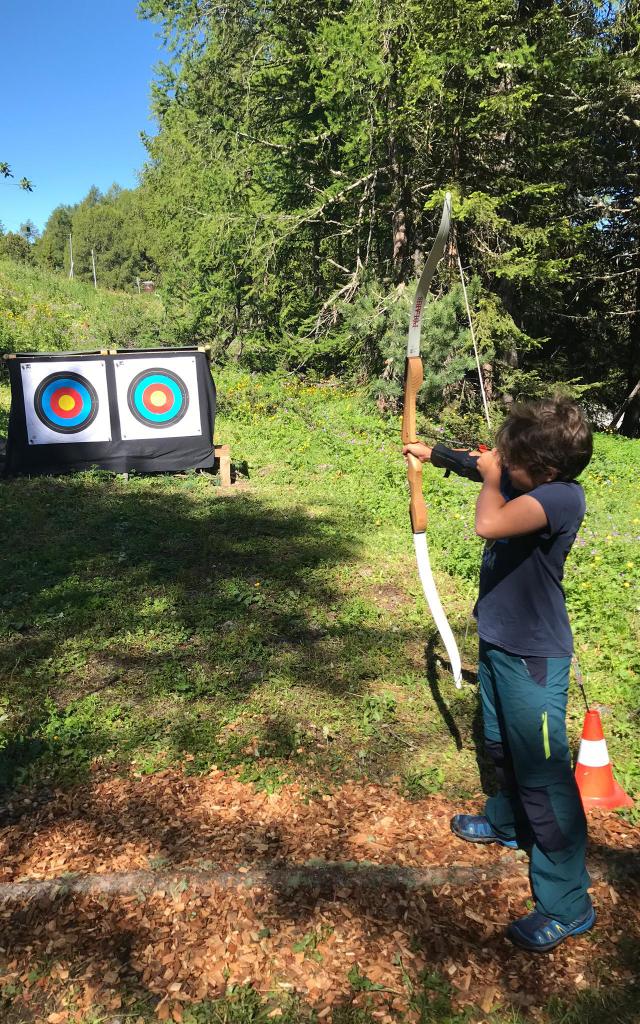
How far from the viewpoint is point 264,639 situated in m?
4.39

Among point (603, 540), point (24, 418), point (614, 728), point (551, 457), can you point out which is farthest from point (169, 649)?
point (24, 418)

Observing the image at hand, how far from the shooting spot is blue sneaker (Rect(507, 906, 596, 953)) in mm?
2213

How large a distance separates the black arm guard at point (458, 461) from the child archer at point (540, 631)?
0.75 feet

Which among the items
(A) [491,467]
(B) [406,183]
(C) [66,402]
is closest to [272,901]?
(A) [491,467]

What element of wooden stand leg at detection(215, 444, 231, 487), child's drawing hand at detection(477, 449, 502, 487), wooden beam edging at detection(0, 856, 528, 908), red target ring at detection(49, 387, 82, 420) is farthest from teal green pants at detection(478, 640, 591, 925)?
red target ring at detection(49, 387, 82, 420)

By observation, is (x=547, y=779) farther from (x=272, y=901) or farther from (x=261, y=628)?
(x=261, y=628)

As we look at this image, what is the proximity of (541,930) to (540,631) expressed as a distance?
3.07 ft

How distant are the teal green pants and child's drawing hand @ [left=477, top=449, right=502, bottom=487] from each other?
22.8 inches

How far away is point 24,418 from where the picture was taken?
26.7 ft

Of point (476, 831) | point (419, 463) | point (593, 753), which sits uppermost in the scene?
point (419, 463)

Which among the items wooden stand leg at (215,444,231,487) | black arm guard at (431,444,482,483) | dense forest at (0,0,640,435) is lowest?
wooden stand leg at (215,444,231,487)

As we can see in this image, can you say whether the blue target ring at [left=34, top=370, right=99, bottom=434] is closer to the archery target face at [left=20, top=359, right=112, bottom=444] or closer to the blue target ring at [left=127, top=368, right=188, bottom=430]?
the archery target face at [left=20, top=359, right=112, bottom=444]

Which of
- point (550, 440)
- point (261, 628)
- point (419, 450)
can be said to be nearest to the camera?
point (550, 440)

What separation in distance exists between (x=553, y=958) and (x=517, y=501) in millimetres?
1423
